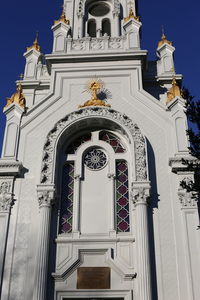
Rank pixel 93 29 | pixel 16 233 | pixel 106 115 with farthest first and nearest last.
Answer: pixel 93 29 < pixel 106 115 < pixel 16 233

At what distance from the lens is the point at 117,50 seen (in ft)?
72.4

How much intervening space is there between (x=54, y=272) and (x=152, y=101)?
29.3 ft

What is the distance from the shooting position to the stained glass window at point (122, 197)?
1714cm

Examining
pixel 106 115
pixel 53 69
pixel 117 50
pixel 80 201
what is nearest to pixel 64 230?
pixel 80 201

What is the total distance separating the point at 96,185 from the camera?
1822 cm

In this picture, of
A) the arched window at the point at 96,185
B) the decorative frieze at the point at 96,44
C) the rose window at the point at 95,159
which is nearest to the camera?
the arched window at the point at 96,185

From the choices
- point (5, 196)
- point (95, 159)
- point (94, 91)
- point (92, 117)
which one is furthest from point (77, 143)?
point (5, 196)

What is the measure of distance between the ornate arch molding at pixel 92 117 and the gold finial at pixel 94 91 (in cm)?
37

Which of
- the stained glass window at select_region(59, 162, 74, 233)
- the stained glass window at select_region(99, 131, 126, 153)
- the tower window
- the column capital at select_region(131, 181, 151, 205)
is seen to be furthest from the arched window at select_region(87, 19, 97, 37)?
the column capital at select_region(131, 181, 151, 205)

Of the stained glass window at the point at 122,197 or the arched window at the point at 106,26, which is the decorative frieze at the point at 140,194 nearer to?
the stained glass window at the point at 122,197

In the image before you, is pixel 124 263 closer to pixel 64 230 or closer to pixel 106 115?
pixel 64 230

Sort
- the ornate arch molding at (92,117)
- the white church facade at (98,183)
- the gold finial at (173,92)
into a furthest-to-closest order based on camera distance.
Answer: the gold finial at (173,92), the ornate arch molding at (92,117), the white church facade at (98,183)

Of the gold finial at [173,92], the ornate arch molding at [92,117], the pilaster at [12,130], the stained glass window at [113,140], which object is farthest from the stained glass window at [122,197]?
the pilaster at [12,130]


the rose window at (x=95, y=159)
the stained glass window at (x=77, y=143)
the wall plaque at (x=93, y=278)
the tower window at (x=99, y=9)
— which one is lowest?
the wall plaque at (x=93, y=278)
